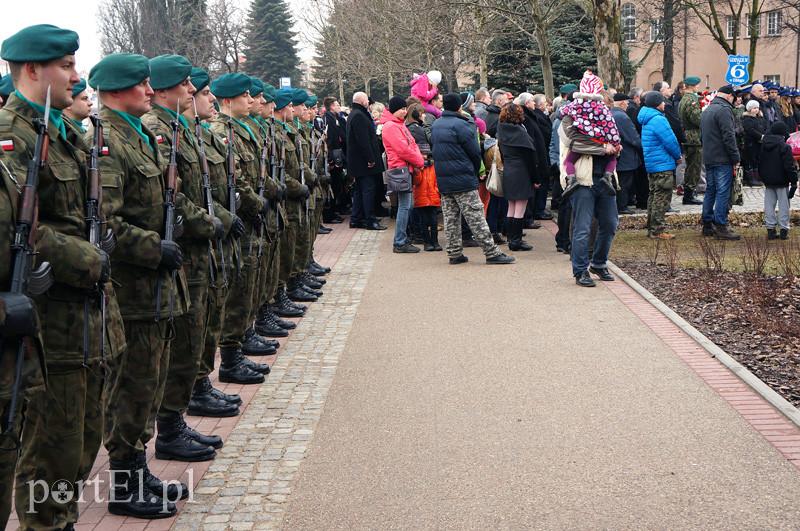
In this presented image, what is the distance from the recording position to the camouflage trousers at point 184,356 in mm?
5734

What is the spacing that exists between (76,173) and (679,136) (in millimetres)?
15886

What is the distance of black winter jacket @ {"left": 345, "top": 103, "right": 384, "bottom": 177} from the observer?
16.5 metres

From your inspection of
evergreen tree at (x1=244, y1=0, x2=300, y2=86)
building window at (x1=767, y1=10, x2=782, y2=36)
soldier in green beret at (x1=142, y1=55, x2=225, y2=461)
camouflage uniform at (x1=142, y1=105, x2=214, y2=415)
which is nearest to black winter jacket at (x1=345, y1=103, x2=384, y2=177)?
soldier in green beret at (x1=142, y1=55, x2=225, y2=461)

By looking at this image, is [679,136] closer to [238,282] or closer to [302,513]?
[238,282]

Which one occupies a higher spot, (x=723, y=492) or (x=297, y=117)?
(x=297, y=117)

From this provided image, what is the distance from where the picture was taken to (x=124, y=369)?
503 cm

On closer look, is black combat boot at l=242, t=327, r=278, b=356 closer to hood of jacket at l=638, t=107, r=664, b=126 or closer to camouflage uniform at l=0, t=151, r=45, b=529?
camouflage uniform at l=0, t=151, r=45, b=529

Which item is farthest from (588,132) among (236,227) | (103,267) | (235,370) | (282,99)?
(103,267)

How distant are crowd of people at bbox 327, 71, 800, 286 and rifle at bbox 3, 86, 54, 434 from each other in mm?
7929

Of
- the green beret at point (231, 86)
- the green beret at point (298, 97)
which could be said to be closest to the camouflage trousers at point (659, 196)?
the green beret at point (298, 97)

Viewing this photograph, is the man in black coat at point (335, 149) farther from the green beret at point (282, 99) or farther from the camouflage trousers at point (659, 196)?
the green beret at point (282, 99)

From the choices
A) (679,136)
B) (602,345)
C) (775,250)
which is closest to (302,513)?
(602,345)

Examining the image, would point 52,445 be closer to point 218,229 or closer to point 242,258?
point 218,229

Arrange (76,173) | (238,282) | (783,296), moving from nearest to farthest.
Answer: (76,173) → (238,282) → (783,296)
